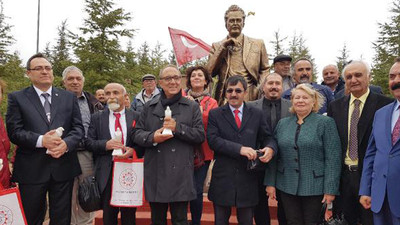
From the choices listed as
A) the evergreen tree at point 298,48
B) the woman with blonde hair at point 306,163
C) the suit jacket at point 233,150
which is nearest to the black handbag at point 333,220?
the woman with blonde hair at point 306,163

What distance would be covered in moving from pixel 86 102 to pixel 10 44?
818 inches

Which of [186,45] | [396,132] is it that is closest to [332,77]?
[396,132]

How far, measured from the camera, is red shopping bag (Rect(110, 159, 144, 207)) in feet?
11.4

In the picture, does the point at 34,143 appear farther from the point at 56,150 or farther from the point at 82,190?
the point at 82,190

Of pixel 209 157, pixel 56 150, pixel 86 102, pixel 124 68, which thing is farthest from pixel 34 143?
pixel 124 68

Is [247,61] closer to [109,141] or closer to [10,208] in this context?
[109,141]

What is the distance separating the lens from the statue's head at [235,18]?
5465 mm

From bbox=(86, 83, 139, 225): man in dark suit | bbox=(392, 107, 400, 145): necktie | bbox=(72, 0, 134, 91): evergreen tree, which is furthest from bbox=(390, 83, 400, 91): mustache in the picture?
bbox=(72, 0, 134, 91): evergreen tree

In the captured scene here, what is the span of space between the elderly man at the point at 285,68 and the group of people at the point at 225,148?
60.6 inches

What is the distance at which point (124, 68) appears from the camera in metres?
19.5

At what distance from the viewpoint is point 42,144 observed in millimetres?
3299

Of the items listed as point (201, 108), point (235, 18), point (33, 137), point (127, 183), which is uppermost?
point (235, 18)

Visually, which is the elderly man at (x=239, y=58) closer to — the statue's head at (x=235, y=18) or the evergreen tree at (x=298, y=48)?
the statue's head at (x=235, y=18)

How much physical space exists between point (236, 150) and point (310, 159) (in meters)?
0.75
